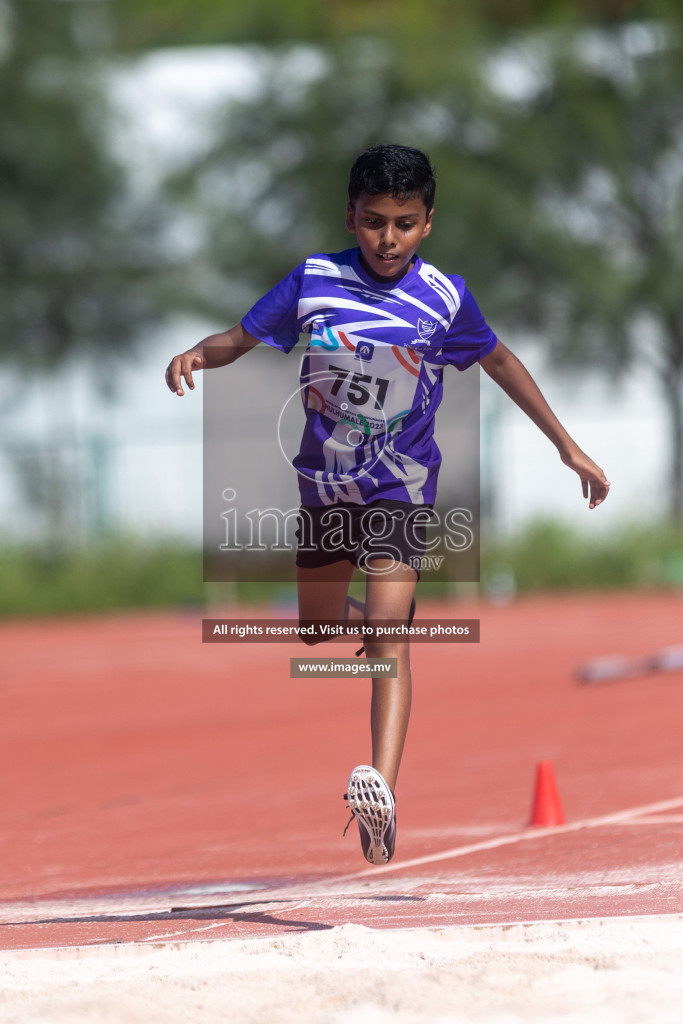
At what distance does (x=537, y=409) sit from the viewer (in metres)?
4.86

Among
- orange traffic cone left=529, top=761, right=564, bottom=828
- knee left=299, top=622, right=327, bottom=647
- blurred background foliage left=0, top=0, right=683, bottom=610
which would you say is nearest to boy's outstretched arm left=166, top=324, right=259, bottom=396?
knee left=299, top=622, right=327, bottom=647

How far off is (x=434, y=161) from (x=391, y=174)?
19.3m

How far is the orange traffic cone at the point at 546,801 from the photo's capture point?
6031mm

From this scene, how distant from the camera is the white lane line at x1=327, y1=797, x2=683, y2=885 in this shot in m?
5.34

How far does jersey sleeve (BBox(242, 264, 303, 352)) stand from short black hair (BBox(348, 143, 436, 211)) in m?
0.36

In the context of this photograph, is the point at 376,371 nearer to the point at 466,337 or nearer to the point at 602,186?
the point at 466,337

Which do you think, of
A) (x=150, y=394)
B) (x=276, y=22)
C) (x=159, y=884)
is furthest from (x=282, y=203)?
(x=159, y=884)

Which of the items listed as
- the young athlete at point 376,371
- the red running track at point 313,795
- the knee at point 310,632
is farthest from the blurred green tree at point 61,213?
the young athlete at point 376,371

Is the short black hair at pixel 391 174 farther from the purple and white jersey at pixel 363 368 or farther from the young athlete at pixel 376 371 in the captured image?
the purple and white jersey at pixel 363 368

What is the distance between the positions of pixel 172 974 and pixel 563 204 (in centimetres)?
2209

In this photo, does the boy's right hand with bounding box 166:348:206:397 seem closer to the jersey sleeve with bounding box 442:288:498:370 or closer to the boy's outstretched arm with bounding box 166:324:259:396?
the boy's outstretched arm with bounding box 166:324:259:396

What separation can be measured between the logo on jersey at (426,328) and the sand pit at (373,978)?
71.6 inches

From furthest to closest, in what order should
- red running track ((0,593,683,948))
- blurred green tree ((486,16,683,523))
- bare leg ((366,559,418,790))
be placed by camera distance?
blurred green tree ((486,16,683,523)) → red running track ((0,593,683,948)) → bare leg ((366,559,418,790))

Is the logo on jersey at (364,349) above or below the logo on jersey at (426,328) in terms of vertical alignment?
below
